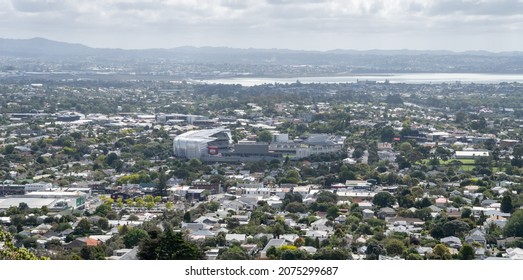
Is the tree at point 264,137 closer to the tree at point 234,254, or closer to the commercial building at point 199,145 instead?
the commercial building at point 199,145

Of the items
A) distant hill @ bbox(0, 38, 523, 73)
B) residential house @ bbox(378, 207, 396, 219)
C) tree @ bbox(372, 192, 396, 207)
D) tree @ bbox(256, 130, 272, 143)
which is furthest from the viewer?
distant hill @ bbox(0, 38, 523, 73)

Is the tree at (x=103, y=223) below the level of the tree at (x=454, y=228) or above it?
below

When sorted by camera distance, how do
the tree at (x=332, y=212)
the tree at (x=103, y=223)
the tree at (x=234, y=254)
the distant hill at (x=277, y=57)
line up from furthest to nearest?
1. the distant hill at (x=277, y=57)
2. the tree at (x=332, y=212)
3. the tree at (x=103, y=223)
4. the tree at (x=234, y=254)

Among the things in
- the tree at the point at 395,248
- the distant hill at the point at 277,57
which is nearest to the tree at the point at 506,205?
the tree at the point at 395,248

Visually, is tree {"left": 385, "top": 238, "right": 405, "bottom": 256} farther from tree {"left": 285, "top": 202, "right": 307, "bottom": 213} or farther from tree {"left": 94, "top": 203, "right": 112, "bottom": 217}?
tree {"left": 94, "top": 203, "right": 112, "bottom": 217}

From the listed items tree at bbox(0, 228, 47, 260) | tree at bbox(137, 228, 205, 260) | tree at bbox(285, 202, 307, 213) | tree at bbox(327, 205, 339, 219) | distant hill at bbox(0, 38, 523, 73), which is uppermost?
tree at bbox(0, 228, 47, 260)

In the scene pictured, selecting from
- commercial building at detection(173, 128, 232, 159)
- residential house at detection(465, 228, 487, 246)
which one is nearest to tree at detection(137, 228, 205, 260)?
residential house at detection(465, 228, 487, 246)

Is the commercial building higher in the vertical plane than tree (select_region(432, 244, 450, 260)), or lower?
lower

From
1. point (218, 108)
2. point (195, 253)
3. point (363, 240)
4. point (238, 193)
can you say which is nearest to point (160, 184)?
point (238, 193)
